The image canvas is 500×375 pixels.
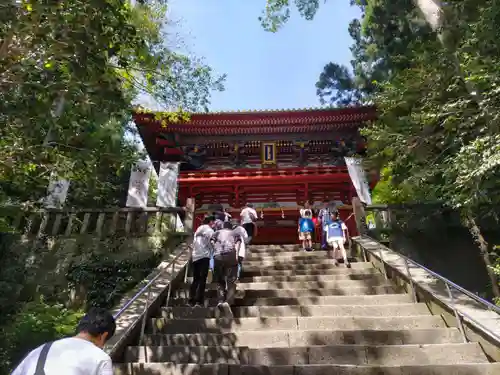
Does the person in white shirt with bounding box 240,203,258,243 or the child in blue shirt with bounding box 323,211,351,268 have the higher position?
the person in white shirt with bounding box 240,203,258,243

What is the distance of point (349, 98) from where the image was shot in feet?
73.2

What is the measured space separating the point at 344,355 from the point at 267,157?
399 inches

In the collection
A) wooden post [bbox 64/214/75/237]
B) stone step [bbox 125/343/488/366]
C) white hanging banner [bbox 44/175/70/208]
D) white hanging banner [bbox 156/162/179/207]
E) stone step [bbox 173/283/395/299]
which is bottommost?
stone step [bbox 125/343/488/366]

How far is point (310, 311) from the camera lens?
5.04 m

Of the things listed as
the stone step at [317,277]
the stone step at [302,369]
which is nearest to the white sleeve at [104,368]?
the stone step at [302,369]

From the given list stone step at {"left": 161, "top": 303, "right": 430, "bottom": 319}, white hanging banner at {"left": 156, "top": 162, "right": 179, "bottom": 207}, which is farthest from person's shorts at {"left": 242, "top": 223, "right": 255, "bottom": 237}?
white hanging banner at {"left": 156, "top": 162, "right": 179, "bottom": 207}

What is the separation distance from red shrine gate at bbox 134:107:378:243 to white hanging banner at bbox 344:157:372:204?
2.30 feet

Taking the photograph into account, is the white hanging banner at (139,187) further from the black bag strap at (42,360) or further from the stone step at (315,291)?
the black bag strap at (42,360)

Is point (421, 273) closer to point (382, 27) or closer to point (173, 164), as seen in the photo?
point (173, 164)

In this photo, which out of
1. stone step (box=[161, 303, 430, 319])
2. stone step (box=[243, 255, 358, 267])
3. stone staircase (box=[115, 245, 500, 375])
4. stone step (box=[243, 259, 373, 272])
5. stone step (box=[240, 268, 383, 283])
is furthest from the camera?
stone step (box=[243, 255, 358, 267])

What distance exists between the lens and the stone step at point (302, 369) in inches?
135

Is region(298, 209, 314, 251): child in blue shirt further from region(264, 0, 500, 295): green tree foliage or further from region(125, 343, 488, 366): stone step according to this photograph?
region(125, 343, 488, 366): stone step

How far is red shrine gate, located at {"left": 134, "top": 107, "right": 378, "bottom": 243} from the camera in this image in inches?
499

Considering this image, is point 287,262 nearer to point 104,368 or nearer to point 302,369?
point 302,369
